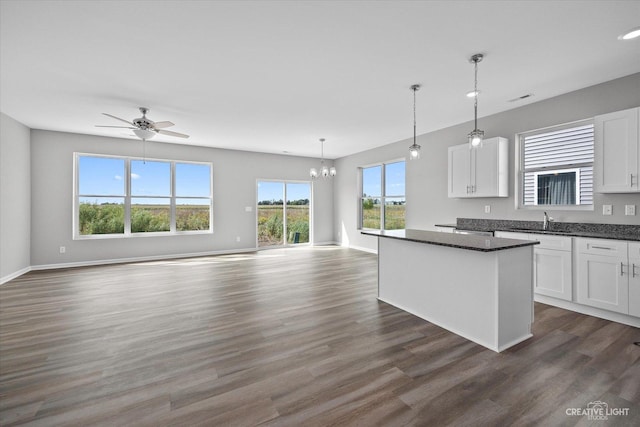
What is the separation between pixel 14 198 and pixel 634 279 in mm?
8698

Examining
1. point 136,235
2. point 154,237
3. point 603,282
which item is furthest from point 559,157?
point 136,235

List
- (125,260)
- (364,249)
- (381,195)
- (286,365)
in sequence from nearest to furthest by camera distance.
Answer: (286,365)
(125,260)
(381,195)
(364,249)

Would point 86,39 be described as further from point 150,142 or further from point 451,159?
point 451,159

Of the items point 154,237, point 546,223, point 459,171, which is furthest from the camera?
point 154,237

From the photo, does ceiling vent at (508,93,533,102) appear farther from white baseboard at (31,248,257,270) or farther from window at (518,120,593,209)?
white baseboard at (31,248,257,270)

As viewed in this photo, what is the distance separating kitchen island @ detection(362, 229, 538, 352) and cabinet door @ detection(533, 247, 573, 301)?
1.06 metres

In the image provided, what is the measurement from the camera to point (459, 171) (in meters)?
4.93

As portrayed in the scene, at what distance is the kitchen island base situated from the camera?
247cm

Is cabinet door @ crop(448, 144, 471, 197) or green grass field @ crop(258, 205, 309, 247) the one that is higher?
cabinet door @ crop(448, 144, 471, 197)

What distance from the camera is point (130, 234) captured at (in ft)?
21.0

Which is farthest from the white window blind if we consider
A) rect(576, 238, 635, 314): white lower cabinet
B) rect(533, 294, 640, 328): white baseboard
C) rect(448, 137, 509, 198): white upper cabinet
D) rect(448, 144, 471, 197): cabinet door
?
rect(533, 294, 640, 328): white baseboard

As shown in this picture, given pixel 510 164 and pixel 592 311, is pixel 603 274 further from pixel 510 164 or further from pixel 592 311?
pixel 510 164

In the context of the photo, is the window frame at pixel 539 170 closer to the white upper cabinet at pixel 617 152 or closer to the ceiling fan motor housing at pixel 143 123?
the white upper cabinet at pixel 617 152

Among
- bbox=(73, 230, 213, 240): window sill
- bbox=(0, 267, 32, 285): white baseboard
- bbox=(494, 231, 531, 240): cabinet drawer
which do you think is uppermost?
bbox=(494, 231, 531, 240): cabinet drawer
